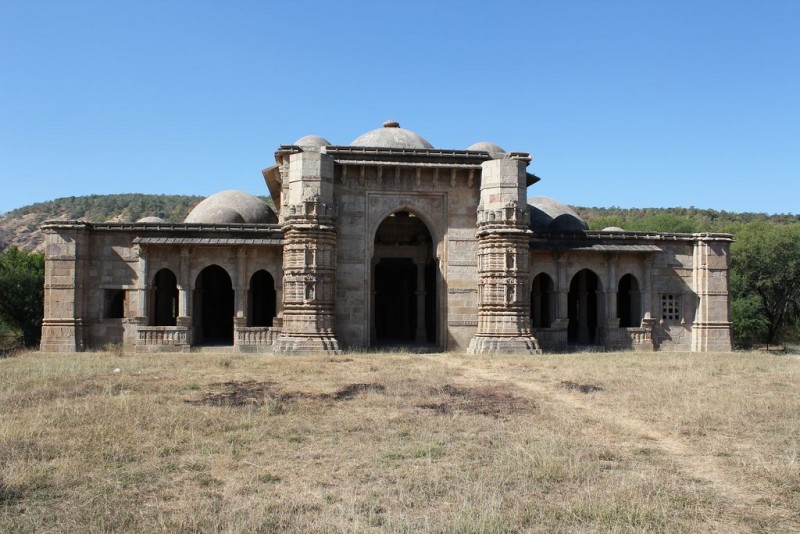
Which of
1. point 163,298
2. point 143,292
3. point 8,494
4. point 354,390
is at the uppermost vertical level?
point 143,292

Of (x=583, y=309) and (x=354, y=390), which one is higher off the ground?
(x=583, y=309)

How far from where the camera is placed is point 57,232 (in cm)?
2291

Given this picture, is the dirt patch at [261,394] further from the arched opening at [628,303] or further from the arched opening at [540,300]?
the arched opening at [628,303]

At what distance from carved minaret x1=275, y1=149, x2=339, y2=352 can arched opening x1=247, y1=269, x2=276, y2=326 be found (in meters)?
6.05

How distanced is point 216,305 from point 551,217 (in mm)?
15931

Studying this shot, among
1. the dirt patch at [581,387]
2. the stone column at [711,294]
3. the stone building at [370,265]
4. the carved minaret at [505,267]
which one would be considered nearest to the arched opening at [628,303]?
the stone building at [370,265]

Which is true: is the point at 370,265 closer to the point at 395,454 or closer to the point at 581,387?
the point at 581,387

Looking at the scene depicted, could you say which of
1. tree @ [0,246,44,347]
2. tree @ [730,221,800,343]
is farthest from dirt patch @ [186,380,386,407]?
tree @ [730,221,800,343]

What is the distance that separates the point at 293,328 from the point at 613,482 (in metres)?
A: 15.5

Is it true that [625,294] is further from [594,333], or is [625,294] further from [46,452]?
[46,452]

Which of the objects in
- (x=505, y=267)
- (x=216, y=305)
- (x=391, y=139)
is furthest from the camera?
(x=216, y=305)

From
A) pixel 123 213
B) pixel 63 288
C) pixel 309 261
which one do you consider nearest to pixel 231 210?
pixel 309 261

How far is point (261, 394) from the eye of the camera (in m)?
12.4

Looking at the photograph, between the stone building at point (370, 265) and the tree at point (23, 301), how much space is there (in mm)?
5097
